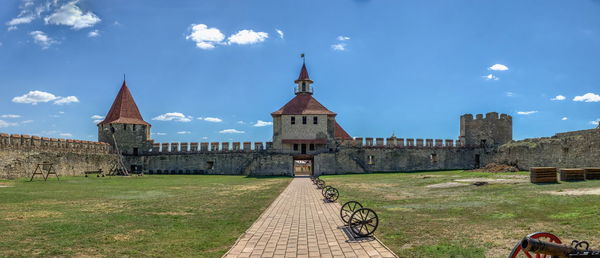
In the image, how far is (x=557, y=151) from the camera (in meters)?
32.4

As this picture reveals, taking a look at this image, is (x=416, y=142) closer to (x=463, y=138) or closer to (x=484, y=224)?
(x=463, y=138)

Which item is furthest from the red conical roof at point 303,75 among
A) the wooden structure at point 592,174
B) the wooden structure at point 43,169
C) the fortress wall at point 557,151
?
the wooden structure at point 592,174

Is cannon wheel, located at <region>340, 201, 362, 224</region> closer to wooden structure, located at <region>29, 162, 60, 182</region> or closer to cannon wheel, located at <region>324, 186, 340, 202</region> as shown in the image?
cannon wheel, located at <region>324, 186, 340, 202</region>

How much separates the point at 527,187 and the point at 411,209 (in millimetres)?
7636

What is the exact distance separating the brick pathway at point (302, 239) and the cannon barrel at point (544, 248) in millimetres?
3041

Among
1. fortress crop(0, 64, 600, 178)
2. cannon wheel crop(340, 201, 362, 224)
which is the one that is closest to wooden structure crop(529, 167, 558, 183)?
cannon wheel crop(340, 201, 362, 224)

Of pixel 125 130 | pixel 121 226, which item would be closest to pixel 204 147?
pixel 125 130

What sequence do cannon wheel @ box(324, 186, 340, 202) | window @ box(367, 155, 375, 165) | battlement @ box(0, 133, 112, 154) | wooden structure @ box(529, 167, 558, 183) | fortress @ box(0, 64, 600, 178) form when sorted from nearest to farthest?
cannon wheel @ box(324, 186, 340, 202) < wooden structure @ box(529, 167, 558, 183) < battlement @ box(0, 133, 112, 154) < fortress @ box(0, 64, 600, 178) < window @ box(367, 155, 375, 165)

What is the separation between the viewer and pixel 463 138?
50.8m

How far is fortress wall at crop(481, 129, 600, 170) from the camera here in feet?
94.1

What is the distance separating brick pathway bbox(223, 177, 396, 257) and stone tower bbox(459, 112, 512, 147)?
41.7 metres

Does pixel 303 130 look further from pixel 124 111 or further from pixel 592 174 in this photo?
pixel 592 174

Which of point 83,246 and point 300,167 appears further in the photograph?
point 300,167

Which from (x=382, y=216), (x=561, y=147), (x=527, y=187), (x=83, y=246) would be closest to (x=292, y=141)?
(x=561, y=147)
